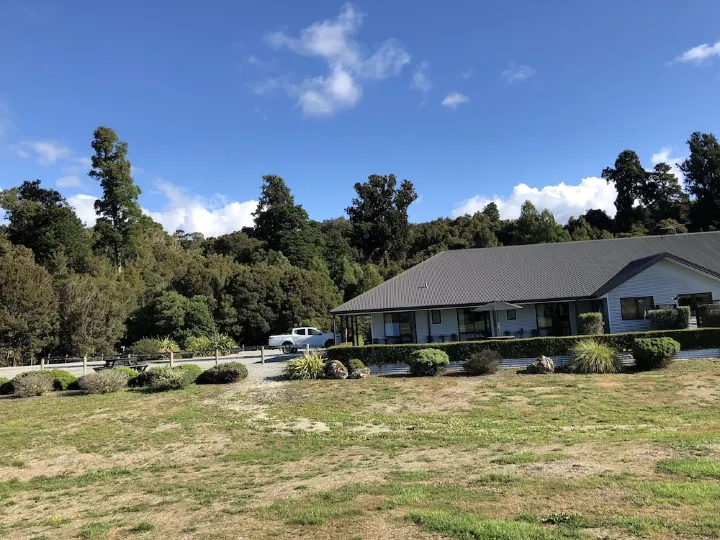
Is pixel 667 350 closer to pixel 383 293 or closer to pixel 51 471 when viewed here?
pixel 383 293

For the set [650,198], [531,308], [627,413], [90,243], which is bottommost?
[627,413]

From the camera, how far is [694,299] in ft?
84.6

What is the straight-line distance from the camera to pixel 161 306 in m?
42.4

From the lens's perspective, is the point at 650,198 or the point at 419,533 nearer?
the point at 419,533

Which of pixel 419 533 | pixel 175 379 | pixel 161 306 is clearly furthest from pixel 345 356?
pixel 161 306

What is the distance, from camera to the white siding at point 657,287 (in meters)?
25.8

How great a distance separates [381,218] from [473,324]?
1869 inches

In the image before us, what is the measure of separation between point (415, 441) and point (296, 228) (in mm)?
58596

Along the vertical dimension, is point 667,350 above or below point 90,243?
below

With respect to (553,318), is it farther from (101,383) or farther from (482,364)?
(101,383)

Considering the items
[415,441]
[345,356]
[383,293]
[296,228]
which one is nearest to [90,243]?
[296,228]

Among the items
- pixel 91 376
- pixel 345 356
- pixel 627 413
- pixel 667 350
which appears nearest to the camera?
pixel 627 413

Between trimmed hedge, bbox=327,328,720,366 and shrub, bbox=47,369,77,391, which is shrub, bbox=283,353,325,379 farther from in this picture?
shrub, bbox=47,369,77,391

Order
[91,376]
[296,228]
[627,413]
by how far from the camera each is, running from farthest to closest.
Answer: [296,228] → [91,376] → [627,413]
